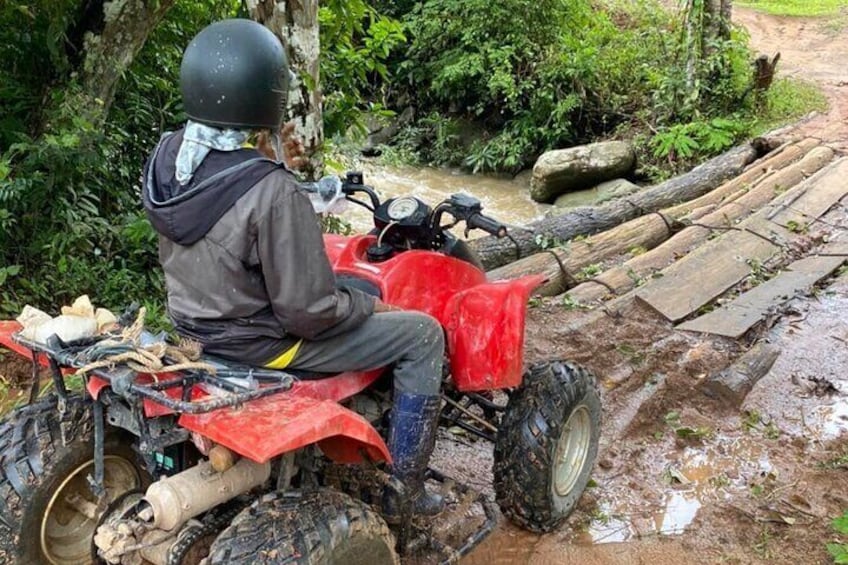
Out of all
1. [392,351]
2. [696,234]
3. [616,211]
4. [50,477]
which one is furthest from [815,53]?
[50,477]

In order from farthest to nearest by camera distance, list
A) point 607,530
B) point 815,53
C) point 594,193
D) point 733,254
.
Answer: point 815,53
point 594,193
point 733,254
point 607,530

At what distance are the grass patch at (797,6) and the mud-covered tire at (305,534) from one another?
22.6 meters

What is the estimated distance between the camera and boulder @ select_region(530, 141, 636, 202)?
12.8 meters

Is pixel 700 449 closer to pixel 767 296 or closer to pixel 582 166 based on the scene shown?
pixel 767 296

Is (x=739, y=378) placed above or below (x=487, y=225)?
below

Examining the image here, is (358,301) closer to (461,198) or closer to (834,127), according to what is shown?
→ (461,198)

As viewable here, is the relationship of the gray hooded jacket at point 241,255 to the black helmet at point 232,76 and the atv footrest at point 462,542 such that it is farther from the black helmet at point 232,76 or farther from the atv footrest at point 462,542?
the atv footrest at point 462,542

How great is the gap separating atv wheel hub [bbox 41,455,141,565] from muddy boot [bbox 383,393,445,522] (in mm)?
923

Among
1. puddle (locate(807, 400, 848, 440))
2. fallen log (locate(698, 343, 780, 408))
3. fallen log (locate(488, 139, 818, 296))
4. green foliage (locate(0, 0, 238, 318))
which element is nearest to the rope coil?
green foliage (locate(0, 0, 238, 318))

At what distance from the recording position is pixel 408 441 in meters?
2.95

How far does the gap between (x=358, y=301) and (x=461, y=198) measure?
708 mm

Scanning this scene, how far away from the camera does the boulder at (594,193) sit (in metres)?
12.1

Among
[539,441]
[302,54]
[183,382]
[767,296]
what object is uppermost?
[302,54]

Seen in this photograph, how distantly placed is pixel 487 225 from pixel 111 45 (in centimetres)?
346
